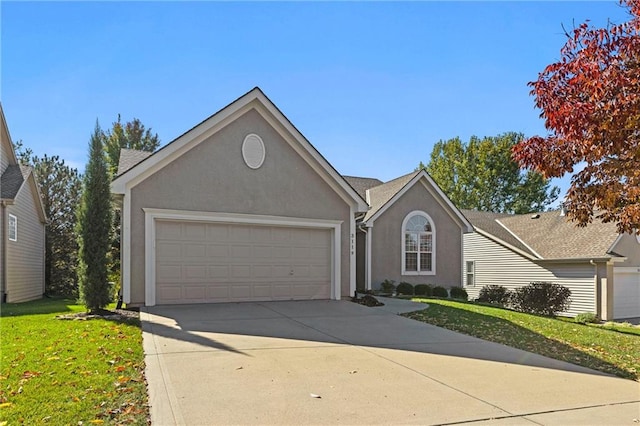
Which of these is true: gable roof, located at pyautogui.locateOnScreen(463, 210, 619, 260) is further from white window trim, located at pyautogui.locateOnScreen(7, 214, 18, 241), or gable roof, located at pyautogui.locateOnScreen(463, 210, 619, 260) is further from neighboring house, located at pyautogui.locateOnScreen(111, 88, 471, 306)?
white window trim, located at pyautogui.locateOnScreen(7, 214, 18, 241)

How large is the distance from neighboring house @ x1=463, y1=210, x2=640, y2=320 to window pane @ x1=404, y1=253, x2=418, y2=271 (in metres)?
8.04

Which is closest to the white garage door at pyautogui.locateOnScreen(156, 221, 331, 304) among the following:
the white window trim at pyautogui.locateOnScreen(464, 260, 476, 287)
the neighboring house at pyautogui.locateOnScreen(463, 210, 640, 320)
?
the neighboring house at pyautogui.locateOnScreen(463, 210, 640, 320)

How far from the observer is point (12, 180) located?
19.2 meters

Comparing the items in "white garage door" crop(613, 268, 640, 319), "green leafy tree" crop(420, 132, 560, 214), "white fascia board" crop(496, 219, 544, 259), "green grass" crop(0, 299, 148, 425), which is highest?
"green leafy tree" crop(420, 132, 560, 214)

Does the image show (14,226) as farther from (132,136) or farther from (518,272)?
(518,272)

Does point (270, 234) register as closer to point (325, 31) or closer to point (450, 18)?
point (325, 31)

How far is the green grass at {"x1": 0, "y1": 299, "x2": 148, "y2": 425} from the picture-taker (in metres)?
4.81

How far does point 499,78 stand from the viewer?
41.3 feet

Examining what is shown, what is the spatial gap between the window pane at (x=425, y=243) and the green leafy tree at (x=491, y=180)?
26.7 meters

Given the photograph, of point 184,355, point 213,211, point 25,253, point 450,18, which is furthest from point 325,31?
point 25,253

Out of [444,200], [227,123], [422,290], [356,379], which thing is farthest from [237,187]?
[444,200]

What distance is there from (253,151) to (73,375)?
28.1 feet

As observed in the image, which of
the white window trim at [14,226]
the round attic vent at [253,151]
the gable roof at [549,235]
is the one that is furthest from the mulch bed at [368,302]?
the white window trim at [14,226]

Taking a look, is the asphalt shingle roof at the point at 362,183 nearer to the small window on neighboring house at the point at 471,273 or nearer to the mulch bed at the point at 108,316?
the small window on neighboring house at the point at 471,273
